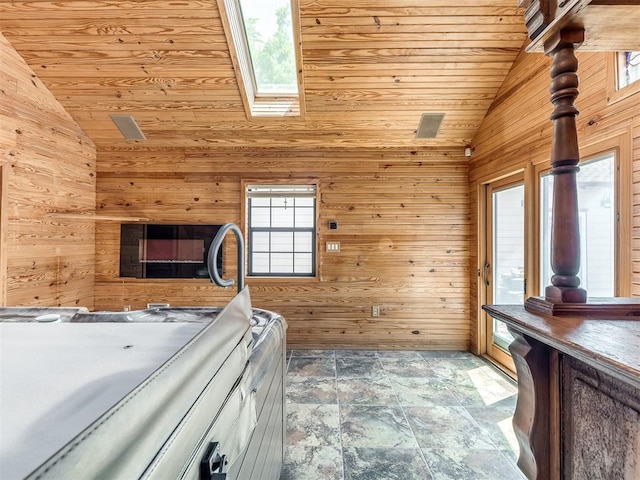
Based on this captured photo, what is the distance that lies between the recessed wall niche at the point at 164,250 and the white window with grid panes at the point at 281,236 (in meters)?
0.48

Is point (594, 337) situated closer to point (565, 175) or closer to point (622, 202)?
point (565, 175)

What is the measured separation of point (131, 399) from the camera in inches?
13.2

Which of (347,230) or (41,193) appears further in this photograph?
(347,230)

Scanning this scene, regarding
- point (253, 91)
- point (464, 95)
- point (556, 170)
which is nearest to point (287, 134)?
point (253, 91)

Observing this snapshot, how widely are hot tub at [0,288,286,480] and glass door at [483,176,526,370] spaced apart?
2745 mm

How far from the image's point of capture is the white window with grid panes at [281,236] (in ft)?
12.1

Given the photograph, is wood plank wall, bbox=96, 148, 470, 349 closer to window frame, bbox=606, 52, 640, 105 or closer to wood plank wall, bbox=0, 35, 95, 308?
wood plank wall, bbox=0, 35, 95, 308

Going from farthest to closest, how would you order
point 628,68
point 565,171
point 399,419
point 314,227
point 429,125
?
1. point 314,227
2. point 429,125
3. point 399,419
4. point 628,68
5. point 565,171

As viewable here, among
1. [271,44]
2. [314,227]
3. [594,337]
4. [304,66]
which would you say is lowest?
[594,337]

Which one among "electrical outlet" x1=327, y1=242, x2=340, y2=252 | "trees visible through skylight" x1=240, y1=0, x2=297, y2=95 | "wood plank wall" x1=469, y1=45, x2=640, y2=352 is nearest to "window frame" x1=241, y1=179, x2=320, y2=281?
"electrical outlet" x1=327, y1=242, x2=340, y2=252

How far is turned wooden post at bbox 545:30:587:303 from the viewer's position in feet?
2.83

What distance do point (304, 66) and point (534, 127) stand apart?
2.09 metres

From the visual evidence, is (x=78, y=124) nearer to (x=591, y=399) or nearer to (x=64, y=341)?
(x=64, y=341)

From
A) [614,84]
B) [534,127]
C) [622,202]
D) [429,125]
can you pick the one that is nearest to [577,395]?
[622,202]
